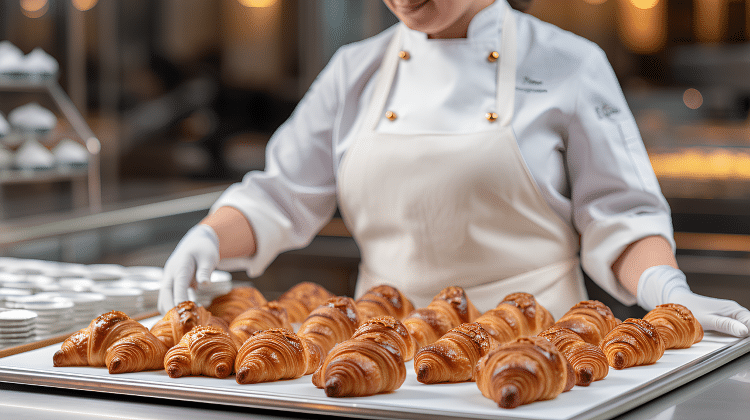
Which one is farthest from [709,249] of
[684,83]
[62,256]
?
[62,256]

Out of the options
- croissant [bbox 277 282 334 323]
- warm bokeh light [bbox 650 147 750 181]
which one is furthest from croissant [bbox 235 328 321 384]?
warm bokeh light [bbox 650 147 750 181]

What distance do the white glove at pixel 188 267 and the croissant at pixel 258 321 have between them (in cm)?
18

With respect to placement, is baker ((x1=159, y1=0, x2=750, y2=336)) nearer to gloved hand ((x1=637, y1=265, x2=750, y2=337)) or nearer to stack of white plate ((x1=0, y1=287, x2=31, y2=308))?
gloved hand ((x1=637, y1=265, x2=750, y2=337))

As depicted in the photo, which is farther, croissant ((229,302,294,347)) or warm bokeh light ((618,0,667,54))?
warm bokeh light ((618,0,667,54))

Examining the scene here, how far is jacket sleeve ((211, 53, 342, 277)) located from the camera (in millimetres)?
1650

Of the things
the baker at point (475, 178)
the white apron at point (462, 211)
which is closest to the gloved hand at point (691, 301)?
the baker at point (475, 178)

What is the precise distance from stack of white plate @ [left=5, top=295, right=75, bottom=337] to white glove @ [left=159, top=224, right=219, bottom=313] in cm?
16

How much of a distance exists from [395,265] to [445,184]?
0.21 metres

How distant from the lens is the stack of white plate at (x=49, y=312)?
1.22 metres

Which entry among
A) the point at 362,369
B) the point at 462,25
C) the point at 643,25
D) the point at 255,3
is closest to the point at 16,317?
the point at 362,369

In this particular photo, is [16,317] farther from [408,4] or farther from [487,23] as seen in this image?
[487,23]

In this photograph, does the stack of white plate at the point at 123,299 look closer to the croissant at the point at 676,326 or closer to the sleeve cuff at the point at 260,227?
the sleeve cuff at the point at 260,227

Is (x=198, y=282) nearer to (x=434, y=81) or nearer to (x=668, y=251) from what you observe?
(x=434, y=81)

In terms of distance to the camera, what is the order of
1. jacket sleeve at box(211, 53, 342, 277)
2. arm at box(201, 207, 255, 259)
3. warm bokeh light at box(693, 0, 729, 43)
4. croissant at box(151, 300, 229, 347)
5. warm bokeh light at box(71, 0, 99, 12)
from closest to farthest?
croissant at box(151, 300, 229, 347)
arm at box(201, 207, 255, 259)
jacket sleeve at box(211, 53, 342, 277)
warm bokeh light at box(693, 0, 729, 43)
warm bokeh light at box(71, 0, 99, 12)
